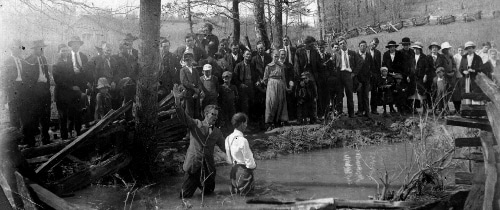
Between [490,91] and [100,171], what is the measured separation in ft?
18.9

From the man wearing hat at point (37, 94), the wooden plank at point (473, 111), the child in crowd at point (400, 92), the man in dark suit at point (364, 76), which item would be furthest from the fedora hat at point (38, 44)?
the child in crowd at point (400, 92)

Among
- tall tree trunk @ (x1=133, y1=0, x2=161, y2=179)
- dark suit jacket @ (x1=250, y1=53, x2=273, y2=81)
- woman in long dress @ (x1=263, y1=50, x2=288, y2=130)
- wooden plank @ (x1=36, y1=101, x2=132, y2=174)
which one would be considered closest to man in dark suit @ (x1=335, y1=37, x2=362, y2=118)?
woman in long dress @ (x1=263, y1=50, x2=288, y2=130)

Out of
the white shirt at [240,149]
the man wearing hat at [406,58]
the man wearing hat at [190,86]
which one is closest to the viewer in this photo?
the white shirt at [240,149]

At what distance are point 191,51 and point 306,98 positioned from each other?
10.6 ft

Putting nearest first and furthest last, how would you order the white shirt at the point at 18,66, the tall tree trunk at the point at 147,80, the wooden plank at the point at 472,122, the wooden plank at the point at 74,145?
1. the wooden plank at the point at 472,122
2. the wooden plank at the point at 74,145
3. the tall tree trunk at the point at 147,80
4. the white shirt at the point at 18,66

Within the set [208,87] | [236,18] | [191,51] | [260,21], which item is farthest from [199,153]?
[260,21]

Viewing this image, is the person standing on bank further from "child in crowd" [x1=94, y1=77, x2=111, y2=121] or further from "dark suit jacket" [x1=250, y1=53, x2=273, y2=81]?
"dark suit jacket" [x1=250, y1=53, x2=273, y2=81]

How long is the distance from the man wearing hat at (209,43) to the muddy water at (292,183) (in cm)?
341

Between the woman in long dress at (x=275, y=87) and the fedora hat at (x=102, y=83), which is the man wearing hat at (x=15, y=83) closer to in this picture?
the fedora hat at (x=102, y=83)

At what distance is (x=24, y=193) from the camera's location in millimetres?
6559

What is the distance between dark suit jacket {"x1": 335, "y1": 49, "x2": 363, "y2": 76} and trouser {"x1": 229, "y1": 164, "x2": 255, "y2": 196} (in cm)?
652

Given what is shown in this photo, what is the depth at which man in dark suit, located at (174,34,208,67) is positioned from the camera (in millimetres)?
12336

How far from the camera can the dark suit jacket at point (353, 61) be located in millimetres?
13711

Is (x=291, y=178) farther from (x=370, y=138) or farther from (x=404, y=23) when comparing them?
(x=404, y=23)
